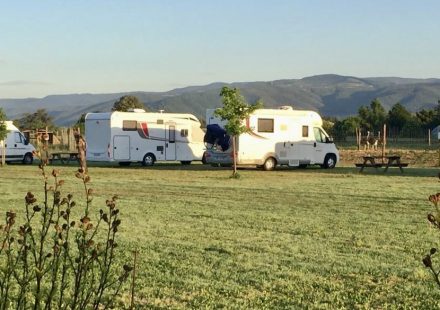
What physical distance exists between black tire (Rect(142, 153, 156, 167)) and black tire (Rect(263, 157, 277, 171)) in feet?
17.8

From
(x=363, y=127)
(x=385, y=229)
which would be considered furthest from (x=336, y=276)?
(x=363, y=127)

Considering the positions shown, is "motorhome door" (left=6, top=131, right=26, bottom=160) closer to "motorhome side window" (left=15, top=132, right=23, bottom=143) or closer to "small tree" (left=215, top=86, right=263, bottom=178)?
"motorhome side window" (left=15, top=132, right=23, bottom=143)

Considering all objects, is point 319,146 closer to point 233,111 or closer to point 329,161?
point 329,161

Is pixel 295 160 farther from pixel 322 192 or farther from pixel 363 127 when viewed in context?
pixel 363 127

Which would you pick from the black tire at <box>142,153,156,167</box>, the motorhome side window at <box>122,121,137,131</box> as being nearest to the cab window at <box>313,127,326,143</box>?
the black tire at <box>142,153,156,167</box>

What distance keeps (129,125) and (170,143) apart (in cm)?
192

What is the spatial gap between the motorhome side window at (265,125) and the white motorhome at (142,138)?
476cm

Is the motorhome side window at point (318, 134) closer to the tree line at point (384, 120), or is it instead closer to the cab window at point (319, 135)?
the cab window at point (319, 135)

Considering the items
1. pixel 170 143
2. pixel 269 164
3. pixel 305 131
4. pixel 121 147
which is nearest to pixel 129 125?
pixel 121 147

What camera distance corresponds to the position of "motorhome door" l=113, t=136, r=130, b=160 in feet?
91.0

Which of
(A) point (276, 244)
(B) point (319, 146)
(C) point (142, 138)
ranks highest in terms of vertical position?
(C) point (142, 138)

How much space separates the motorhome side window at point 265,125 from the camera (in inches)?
997

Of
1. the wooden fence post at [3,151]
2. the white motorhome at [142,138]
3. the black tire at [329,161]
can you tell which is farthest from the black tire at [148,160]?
the black tire at [329,161]

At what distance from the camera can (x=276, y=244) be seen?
8625 mm
